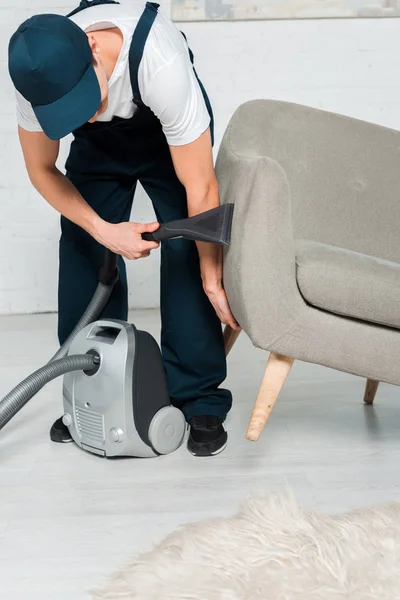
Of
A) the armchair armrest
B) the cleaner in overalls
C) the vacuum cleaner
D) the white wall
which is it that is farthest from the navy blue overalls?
the white wall

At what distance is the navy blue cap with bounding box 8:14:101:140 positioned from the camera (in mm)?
1246

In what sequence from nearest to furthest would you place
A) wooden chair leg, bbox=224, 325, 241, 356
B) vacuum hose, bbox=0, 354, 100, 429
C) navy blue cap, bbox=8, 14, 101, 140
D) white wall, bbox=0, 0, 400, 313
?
1. navy blue cap, bbox=8, 14, 101, 140
2. vacuum hose, bbox=0, 354, 100, 429
3. wooden chair leg, bbox=224, 325, 241, 356
4. white wall, bbox=0, 0, 400, 313

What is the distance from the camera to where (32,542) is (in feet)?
4.50

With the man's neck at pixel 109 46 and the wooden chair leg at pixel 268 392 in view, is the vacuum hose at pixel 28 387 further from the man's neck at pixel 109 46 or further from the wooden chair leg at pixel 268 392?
the man's neck at pixel 109 46

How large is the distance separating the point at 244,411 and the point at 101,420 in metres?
0.49

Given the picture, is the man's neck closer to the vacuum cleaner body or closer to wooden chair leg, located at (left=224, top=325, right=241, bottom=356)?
the vacuum cleaner body

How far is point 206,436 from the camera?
1750 millimetres

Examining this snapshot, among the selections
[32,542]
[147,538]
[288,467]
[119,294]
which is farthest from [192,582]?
[119,294]

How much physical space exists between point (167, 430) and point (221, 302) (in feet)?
1.03

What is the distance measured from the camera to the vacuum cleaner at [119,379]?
60.7 inches

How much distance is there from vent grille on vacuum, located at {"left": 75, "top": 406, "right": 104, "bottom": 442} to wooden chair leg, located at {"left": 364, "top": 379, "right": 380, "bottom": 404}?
76cm

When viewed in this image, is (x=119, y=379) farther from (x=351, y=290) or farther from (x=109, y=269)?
(x=351, y=290)

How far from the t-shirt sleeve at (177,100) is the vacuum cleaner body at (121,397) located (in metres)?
0.44

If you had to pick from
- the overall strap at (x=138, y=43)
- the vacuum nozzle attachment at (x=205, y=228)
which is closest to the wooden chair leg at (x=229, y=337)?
the vacuum nozzle attachment at (x=205, y=228)
